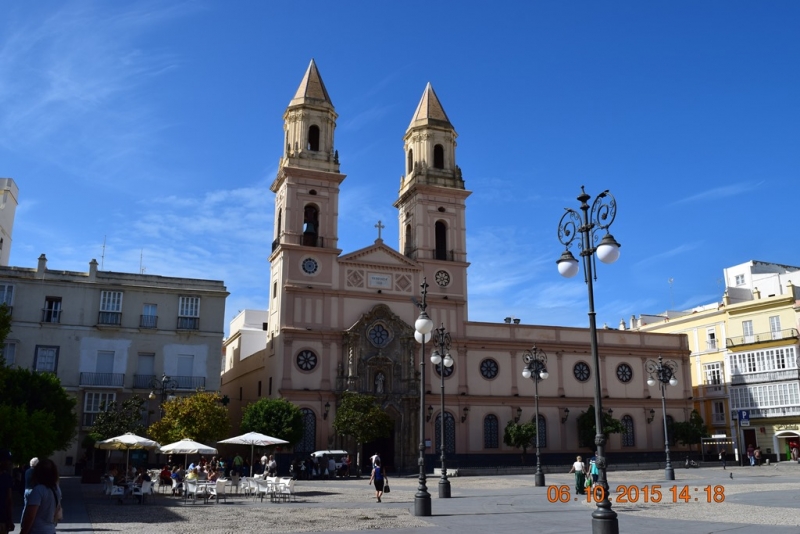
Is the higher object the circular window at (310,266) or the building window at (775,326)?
the circular window at (310,266)

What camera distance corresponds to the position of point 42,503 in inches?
335

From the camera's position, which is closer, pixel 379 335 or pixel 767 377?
pixel 379 335

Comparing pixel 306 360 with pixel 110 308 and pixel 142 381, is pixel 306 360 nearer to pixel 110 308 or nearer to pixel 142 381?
pixel 142 381

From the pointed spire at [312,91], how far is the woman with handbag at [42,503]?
44371 mm

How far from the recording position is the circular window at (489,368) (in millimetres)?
50781

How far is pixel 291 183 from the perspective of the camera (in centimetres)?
4925

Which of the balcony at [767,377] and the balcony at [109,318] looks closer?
the balcony at [109,318]

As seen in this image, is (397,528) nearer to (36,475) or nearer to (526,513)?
(526,513)

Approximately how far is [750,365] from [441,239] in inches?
989

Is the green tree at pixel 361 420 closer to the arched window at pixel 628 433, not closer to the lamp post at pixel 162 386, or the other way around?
the lamp post at pixel 162 386

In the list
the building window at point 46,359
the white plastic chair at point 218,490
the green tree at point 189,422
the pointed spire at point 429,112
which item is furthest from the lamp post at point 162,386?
the pointed spire at point 429,112

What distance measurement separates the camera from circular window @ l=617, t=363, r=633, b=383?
54.3 metres

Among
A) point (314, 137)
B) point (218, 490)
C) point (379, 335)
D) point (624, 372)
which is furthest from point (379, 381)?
point (218, 490)

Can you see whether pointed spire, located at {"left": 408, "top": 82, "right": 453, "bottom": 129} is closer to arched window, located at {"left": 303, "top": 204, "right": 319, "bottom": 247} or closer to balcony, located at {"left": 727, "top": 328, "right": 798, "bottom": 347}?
arched window, located at {"left": 303, "top": 204, "right": 319, "bottom": 247}
